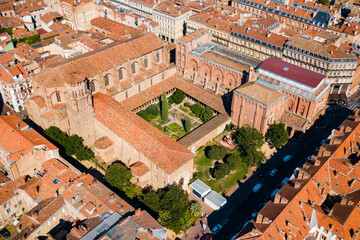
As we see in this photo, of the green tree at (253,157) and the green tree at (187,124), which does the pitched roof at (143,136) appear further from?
the green tree at (253,157)

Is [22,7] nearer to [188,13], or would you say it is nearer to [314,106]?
[188,13]

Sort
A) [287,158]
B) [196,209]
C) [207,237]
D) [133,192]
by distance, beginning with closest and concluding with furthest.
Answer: [207,237], [196,209], [133,192], [287,158]

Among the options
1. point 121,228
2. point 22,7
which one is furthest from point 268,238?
point 22,7

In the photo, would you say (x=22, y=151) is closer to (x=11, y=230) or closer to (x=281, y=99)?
(x=11, y=230)

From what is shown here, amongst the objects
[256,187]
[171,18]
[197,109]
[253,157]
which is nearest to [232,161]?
[253,157]

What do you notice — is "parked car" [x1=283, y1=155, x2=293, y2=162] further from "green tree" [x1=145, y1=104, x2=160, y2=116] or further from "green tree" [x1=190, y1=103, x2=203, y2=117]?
"green tree" [x1=145, y1=104, x2=160, y2=116]

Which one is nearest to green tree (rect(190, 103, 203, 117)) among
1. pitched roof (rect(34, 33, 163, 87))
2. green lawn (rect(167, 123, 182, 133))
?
green lawn (rect(167, 123, 182, 133))
